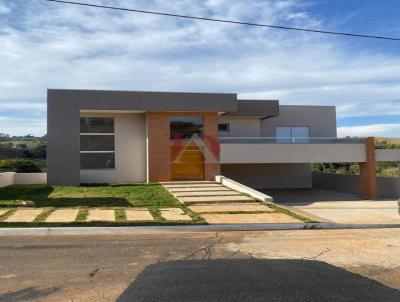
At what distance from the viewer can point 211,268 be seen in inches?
293

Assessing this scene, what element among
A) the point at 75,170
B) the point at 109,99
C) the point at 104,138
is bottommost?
the point at 75,170

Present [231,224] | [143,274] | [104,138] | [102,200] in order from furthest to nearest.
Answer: [104,138]
[102,200]
[231,224]
[143,274]

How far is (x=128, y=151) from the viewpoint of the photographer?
78.7 ft

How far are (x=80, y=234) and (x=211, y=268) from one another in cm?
451

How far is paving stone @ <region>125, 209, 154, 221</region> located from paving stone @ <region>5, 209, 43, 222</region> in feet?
8.09

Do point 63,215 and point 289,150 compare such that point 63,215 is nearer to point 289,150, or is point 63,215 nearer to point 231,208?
point 231,208

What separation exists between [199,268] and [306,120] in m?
25.0

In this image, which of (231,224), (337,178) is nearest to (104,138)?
(231,224)

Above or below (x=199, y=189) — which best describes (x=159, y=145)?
above

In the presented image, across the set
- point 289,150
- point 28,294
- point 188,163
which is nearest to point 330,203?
point 289,150

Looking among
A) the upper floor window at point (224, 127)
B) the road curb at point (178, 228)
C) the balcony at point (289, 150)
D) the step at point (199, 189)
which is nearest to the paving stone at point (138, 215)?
the road curb at point (178, 228)

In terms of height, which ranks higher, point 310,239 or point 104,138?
point 104,138

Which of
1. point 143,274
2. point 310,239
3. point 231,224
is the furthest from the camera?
point 231,224

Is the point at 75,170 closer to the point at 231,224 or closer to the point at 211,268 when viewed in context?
the point at 231,224
